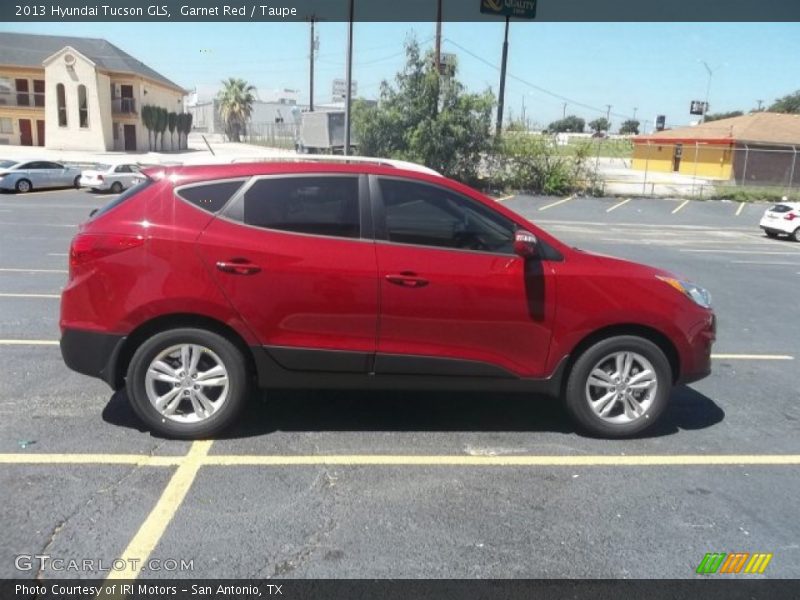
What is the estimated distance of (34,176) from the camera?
26500 millimetres

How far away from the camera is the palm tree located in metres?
84.1

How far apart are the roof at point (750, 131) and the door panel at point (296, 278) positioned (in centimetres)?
4484

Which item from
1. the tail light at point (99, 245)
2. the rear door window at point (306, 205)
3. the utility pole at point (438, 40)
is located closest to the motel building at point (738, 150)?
the utility pole at point (438, 40)

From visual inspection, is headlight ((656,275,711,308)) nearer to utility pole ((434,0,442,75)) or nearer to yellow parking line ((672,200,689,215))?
yellow parking line ((672,200,689,215))

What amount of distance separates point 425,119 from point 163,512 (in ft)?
97.5

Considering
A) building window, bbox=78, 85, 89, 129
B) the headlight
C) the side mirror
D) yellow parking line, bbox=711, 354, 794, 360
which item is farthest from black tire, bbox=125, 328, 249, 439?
building window, bbox=78, 85, 89, 129

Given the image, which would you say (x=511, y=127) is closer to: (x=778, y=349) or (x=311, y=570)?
(x=778, y=349)

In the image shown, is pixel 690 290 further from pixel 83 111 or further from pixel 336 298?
pixel 83 111

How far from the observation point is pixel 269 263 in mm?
4047

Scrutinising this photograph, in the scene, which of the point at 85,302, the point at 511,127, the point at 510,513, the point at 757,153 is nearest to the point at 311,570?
the point at 510,513

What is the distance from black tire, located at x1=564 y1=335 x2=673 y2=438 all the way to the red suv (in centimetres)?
Answer: 1

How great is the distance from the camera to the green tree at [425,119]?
3134cm

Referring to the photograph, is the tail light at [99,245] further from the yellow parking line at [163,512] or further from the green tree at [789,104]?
the green tree at [789,104]
